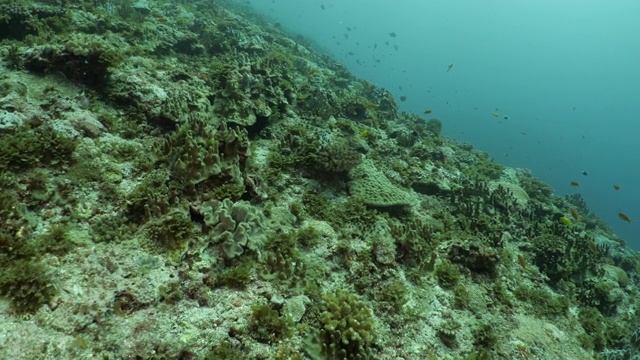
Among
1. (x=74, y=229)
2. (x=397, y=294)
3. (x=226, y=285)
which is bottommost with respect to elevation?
(x=74, y=229)

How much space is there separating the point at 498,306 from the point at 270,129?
884 centimetres

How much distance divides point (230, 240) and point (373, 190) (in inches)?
205

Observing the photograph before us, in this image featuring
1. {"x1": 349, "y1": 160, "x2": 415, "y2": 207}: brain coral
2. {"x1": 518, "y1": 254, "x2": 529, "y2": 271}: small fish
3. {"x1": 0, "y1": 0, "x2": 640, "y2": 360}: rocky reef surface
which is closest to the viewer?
{"x1": 0, "y1": 0, "x2": 640, "y2": 360}: rocky reef surface

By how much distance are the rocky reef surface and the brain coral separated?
0.24 ft

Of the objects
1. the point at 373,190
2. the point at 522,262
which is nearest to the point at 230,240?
the point at 373,190

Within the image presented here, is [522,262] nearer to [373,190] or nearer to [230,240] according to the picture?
[373,190]

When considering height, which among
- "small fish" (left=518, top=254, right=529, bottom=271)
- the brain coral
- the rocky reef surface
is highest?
"small fish" (left=518, top=254, right=529, bottom=271)

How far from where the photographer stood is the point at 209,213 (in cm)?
655

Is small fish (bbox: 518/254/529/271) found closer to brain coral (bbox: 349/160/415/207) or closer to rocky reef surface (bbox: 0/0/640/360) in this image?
rocky reef surface (bbox: 0/0/640/360)

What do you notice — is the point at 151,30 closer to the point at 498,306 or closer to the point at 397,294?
the point at 397,294

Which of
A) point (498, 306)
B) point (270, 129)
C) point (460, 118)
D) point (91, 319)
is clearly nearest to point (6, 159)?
point (91, 319)

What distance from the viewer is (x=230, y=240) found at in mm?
6199

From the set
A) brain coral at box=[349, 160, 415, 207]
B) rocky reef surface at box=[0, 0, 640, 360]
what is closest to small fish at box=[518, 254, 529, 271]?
rocky reef surface at box=[0, 0, 640, 360]

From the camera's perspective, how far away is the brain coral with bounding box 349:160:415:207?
974cm
